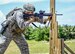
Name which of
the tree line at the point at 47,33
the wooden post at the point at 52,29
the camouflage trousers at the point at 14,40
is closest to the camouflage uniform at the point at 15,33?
the camouflage trousers at the point at 14,40

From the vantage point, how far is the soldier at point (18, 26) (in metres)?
8.09

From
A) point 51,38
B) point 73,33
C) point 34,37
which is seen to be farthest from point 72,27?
point 51,38

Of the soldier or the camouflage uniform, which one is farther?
the camouflage uniform

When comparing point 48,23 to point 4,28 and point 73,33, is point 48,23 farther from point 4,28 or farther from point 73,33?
point 73,33

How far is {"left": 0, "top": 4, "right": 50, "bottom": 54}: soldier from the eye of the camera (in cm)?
809

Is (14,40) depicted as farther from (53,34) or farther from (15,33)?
(53,34)

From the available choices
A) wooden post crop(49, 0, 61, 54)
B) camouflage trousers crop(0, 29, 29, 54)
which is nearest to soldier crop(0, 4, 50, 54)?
camouflage trousers crop(0, 29, 29, 54)

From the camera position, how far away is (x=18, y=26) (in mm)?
8617

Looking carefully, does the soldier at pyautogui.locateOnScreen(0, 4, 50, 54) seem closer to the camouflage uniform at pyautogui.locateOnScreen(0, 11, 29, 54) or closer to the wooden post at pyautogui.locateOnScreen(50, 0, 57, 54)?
the camouflage uniform at pyautogui.locateOnScreen(0, 11, 29, 54)

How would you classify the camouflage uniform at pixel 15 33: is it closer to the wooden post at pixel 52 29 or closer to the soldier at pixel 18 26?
the soldier at pixel 18 26

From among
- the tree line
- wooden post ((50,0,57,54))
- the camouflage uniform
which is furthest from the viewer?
the tree line

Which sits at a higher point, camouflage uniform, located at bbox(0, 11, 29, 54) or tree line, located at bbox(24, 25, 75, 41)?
camouflage uniform, located at bbox(0, 11, 29, 54)

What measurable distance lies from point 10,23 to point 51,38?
3.73ft

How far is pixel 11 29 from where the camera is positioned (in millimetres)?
8750
